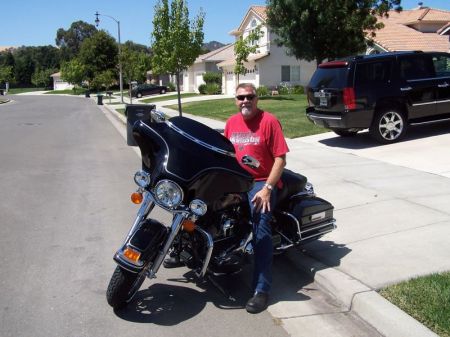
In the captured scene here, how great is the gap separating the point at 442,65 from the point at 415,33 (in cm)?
2788

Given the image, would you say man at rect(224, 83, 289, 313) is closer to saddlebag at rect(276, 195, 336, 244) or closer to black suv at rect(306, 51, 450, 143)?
saddlebag at rect(276, 195, 336, 244)

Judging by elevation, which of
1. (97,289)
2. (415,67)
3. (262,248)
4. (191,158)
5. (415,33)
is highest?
(415,33)

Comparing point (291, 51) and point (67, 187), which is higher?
point (291, 51)

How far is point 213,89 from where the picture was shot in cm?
4594

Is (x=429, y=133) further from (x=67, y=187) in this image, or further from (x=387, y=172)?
(x=67, y=187)

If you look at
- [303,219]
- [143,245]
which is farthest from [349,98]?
[143,245]

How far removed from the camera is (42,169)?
34.4 ft

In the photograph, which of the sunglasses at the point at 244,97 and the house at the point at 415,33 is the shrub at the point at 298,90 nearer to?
the house at the point at 415,33

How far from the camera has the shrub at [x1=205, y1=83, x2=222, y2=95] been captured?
4591cm

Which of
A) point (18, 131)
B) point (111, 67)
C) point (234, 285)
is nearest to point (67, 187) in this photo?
point (234, 285)

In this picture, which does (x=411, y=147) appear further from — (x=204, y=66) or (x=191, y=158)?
(x=204, y=66)

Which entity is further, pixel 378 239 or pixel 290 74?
pixel 290 74

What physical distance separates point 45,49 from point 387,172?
138279mm

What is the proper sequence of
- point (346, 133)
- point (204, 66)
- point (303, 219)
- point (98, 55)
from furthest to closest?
point (98, 55) → point (204, 66) → point (346, 133) → point (303, 219)
